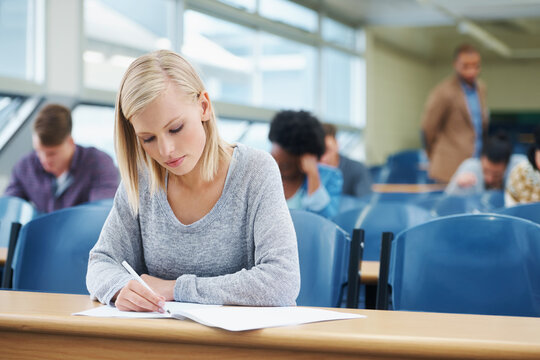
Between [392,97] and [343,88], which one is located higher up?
[392,97]

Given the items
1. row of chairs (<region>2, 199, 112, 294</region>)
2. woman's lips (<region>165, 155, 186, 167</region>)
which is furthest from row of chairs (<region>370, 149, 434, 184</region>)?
woman's lips (<region>165, 155, 186, 167</region>)

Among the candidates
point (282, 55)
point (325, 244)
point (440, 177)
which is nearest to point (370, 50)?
point (282, 55)

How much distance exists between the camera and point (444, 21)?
10.3 metres

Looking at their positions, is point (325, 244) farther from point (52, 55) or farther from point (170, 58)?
point (52, 55)

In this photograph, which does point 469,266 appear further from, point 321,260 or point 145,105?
point 145,105

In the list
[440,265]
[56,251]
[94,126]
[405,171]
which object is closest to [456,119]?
→ [94,126]

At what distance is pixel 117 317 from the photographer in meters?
1.33

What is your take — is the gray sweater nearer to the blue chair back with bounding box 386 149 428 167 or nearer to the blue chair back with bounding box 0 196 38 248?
the blue chair back with bounding box 0 196 38 248

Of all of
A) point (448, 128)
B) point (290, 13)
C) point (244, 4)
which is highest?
point (290, 13)

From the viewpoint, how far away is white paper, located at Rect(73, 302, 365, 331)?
124cm

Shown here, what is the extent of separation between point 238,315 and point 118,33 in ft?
14.8

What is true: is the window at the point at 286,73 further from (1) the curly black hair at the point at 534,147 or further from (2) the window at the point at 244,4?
(1) the curly black hair at the point at 534,147

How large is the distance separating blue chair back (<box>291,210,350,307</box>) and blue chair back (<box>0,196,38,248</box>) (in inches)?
55.2

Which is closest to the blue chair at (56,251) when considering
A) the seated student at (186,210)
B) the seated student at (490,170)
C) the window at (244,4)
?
the seated student at (186,210)
